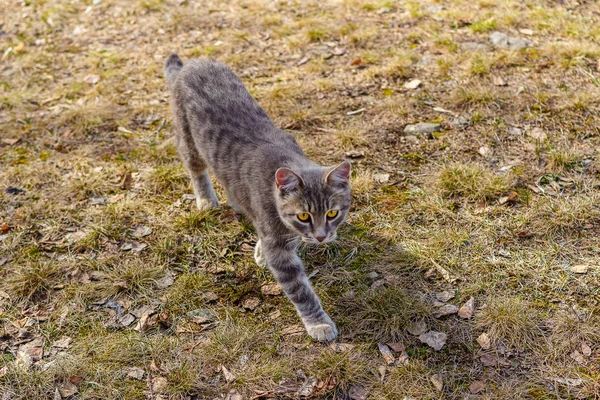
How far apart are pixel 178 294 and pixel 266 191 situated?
1228 millimetres

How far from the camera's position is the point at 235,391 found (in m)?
4.08

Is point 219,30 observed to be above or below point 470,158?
above

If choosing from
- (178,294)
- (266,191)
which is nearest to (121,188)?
(178,294)

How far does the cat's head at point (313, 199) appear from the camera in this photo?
422cm

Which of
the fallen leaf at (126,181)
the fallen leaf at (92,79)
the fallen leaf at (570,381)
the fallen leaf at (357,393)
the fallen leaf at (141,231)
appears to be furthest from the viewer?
the fallen leaf at (92,79)

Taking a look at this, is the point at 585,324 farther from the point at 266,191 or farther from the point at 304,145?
the point at 304,145

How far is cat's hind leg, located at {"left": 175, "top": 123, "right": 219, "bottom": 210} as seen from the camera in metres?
5.70

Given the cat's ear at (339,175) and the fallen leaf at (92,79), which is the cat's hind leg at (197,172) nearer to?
the cat's ear at (339,175)

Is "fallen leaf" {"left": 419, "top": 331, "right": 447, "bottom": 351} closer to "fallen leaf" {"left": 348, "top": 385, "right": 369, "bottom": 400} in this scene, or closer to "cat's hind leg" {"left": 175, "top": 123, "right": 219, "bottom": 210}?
"fallen leaf" {"left": 348, "top": 385, "right": 369, "bottom": 400}

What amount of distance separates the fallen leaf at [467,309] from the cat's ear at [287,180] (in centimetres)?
169

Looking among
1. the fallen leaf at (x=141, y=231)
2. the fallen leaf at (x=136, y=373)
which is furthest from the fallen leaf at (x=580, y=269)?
the fallen leaf at (x=141, y=231)

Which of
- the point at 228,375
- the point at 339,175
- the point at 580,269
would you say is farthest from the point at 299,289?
the point at 580,269

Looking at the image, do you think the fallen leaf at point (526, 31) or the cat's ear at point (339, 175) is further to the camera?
the fallen leaf at point (526, 31)

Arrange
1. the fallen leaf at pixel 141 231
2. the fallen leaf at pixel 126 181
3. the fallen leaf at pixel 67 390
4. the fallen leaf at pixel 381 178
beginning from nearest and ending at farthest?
1. the fallen leaf at pixel 67 390
2. the fallen leaf at pixel 141 231
3. the fallen leaf at pixel 381 178
4. the fallen leaf at pixel 126 181
